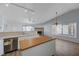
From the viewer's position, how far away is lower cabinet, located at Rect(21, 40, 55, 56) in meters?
1.70

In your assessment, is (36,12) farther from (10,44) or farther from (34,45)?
(10,44)

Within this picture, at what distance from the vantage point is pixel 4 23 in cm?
164

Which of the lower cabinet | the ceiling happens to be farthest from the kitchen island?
the ceiling

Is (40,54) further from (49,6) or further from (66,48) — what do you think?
(49,6)

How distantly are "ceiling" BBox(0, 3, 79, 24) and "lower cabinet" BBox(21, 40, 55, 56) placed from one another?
409mm

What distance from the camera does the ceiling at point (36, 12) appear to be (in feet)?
5.39

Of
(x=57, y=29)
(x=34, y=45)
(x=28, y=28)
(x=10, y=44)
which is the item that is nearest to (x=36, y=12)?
(x=28, y=28)

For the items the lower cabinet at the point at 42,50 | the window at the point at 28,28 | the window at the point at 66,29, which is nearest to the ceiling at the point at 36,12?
the window at the point at 28,28

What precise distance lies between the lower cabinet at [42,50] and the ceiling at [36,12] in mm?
409

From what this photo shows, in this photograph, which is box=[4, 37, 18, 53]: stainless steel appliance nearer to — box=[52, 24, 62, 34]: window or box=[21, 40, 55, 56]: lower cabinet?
box=[21, 40, 55, 56]: lower cabinet

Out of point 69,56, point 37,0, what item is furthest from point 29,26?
point 69,56

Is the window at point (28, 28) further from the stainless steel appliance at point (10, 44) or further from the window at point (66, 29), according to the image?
the window at point (66, 29)

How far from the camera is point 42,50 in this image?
178 centimetres

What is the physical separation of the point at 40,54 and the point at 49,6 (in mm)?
792
